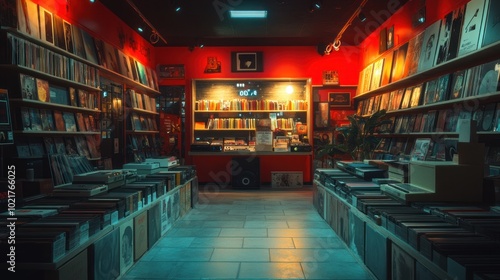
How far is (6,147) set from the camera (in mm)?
3896

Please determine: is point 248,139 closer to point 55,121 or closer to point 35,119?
point 55,121

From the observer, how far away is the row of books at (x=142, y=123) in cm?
711

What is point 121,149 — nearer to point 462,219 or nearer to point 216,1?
point 216,1

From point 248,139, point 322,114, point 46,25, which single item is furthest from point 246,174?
point 46,25

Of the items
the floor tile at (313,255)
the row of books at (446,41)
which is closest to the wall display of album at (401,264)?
the floor tile at (313,255)

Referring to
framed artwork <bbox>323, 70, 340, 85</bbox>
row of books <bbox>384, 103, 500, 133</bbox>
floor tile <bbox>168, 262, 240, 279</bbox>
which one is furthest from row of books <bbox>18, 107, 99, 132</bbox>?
framed artwork <bbox>323, 70, 340, 85</bbox>

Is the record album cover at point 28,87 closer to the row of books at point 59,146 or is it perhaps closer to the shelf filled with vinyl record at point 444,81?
the row of books at point 59,146

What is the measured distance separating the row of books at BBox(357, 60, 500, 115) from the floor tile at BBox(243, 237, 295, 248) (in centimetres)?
260

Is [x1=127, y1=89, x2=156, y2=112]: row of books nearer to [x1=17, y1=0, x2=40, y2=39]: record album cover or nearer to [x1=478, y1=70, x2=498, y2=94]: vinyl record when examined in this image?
[x1=17, y1=0, x2=40, y2=39]: record album cover

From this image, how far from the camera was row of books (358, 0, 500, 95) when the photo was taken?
12.4ft

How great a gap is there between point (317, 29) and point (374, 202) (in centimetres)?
543

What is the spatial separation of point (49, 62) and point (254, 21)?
3945mm

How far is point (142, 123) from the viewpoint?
25.3 feet

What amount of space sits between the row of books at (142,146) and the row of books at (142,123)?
0.17m
